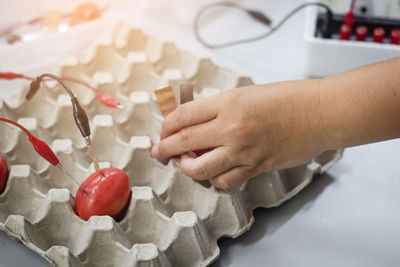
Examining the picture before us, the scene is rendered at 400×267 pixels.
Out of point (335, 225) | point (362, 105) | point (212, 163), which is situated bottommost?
point (335, 225)

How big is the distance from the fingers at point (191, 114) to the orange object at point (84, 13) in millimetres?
555

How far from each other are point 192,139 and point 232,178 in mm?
92

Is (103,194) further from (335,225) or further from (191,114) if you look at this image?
(335,225)

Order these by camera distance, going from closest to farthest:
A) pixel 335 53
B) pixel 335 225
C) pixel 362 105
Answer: pixel 362 105
pixel 335 225
pixel 335 53

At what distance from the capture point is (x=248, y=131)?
2.23ft

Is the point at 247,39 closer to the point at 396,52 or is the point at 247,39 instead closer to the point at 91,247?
the point at 396,52

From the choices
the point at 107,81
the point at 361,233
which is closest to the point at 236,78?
the point at 107,81

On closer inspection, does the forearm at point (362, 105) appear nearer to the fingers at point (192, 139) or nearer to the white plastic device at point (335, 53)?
the fingers at point (192, 139)

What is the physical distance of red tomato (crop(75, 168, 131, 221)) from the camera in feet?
2.19

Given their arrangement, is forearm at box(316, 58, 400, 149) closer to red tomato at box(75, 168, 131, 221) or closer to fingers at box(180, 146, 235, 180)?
fingers at box(180, 146, 235, 180)

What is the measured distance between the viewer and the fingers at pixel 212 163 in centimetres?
69

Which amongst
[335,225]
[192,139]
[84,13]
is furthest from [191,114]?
[84,13]

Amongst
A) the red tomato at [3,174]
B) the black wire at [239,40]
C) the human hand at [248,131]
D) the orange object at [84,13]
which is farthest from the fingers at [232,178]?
the orange object at [84,13]

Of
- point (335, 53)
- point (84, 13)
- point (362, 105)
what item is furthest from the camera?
point (84, 13)
